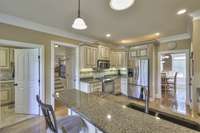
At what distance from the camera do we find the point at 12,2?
2.63m

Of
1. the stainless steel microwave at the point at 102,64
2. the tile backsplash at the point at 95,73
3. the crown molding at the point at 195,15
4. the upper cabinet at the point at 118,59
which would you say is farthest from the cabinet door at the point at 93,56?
the crown molding at the point at 195,15

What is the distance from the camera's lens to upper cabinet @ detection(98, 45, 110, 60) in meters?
5.67

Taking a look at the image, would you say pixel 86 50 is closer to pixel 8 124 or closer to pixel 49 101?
pixel 49 101

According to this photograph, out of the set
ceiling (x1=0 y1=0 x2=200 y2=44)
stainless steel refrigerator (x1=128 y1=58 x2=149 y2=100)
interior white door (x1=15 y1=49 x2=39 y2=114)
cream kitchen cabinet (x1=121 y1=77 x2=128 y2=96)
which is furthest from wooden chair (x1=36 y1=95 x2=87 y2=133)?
cream kitchen cabinet (x1=121 y1=77 x2=128 y2=96)

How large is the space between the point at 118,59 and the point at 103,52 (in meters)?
1.21

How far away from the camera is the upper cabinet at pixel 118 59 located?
656 centimetres

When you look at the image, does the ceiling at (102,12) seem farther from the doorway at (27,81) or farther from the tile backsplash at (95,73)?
the tile backsplash at (95,73)

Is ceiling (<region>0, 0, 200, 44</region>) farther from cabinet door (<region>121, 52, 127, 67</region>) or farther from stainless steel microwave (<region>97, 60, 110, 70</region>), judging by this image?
cabinet door (<region>121, 52, 127, 67</region>)

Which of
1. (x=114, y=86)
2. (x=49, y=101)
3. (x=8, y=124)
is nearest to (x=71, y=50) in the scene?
(x=49, y=101)

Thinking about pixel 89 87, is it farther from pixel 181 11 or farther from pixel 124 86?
pixel 181 11

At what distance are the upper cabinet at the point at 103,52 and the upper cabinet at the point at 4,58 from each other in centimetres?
359

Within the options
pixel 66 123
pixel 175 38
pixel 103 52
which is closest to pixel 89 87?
pixel 103 52

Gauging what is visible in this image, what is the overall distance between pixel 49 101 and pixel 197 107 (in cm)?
410

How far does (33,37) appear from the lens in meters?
3.72
